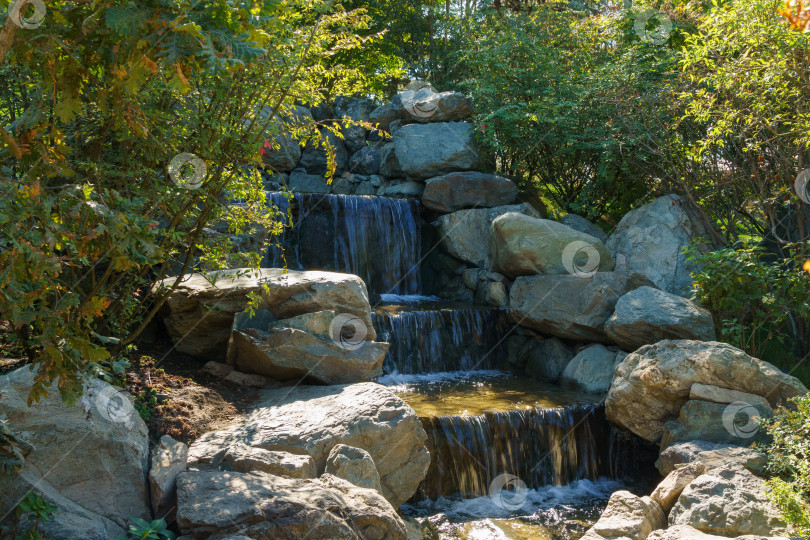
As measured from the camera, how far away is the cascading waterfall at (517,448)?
664 cm

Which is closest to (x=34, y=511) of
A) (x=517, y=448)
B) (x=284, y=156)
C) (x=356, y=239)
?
(x=517, y=448)

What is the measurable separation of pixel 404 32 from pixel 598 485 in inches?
589

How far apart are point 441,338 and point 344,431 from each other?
4606 millimetres

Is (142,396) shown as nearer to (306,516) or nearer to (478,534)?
(306,516)

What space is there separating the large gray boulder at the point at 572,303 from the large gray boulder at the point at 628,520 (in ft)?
12.5

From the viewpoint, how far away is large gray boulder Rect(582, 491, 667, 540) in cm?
519

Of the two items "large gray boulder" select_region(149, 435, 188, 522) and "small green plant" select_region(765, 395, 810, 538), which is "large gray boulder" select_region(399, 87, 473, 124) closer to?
"small green plant" select_region(765, 395, 810, 538)

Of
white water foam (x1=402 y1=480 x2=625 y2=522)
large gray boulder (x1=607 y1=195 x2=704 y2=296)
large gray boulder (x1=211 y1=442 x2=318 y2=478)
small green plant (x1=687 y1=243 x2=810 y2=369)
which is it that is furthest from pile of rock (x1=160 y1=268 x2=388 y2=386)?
large gray boulder (x1=607 y1=195 x2=704 y2=296)

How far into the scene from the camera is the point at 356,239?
1189 cm

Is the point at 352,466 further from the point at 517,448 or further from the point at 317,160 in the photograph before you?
the point at 317,160

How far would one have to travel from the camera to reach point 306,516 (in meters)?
3.69

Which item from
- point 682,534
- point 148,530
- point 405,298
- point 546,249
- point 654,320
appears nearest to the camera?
point 148,530

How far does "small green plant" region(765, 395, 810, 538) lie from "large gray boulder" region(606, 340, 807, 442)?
2.41 feet

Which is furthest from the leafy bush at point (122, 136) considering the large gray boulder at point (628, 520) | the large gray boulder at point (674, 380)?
the large gray boulder at point (674, 380)
